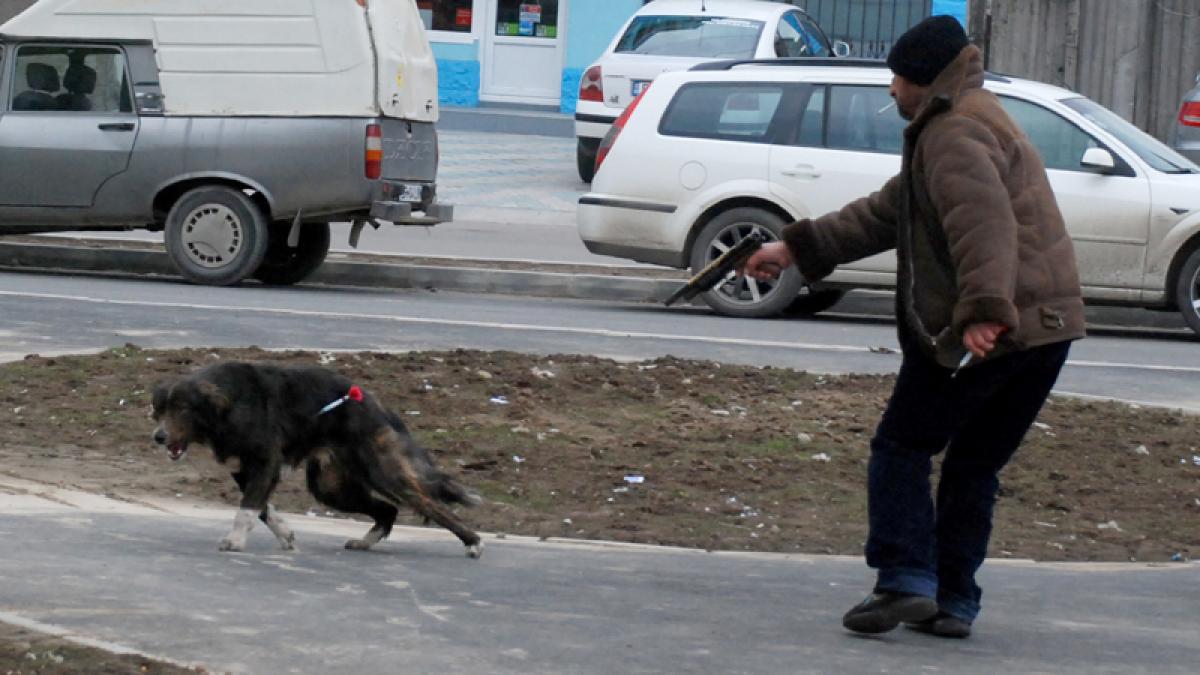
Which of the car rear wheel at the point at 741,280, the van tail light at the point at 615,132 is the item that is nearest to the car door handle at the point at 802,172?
the car rear wheel at the point at 741,280

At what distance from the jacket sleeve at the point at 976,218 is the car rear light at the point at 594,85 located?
1662 centimetres

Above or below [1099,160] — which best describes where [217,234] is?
below

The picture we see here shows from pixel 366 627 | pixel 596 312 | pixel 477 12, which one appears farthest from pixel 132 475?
pixel 477 12

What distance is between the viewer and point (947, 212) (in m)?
5.00

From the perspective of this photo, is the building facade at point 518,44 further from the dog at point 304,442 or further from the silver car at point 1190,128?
the dog at point 304,442

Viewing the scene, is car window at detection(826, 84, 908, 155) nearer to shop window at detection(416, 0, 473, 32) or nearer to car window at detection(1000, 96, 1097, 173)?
car window at detection(1000, 96, 1097, 173)

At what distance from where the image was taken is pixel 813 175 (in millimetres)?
13547

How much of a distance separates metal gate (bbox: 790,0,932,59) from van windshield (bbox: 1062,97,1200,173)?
1360cm

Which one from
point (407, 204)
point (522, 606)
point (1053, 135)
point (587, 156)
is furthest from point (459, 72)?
point (522, 606)

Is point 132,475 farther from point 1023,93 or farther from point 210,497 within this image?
point 1023,93

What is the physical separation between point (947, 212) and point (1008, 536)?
243cm

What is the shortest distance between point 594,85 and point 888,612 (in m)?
16.7

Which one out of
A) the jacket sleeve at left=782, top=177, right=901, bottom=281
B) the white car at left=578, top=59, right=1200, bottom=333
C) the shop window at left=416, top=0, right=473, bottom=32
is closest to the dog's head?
the jacket sleeve at left=782, top=177, right=901, bottom=281

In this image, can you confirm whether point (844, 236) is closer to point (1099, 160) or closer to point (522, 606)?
point (522, 606)
